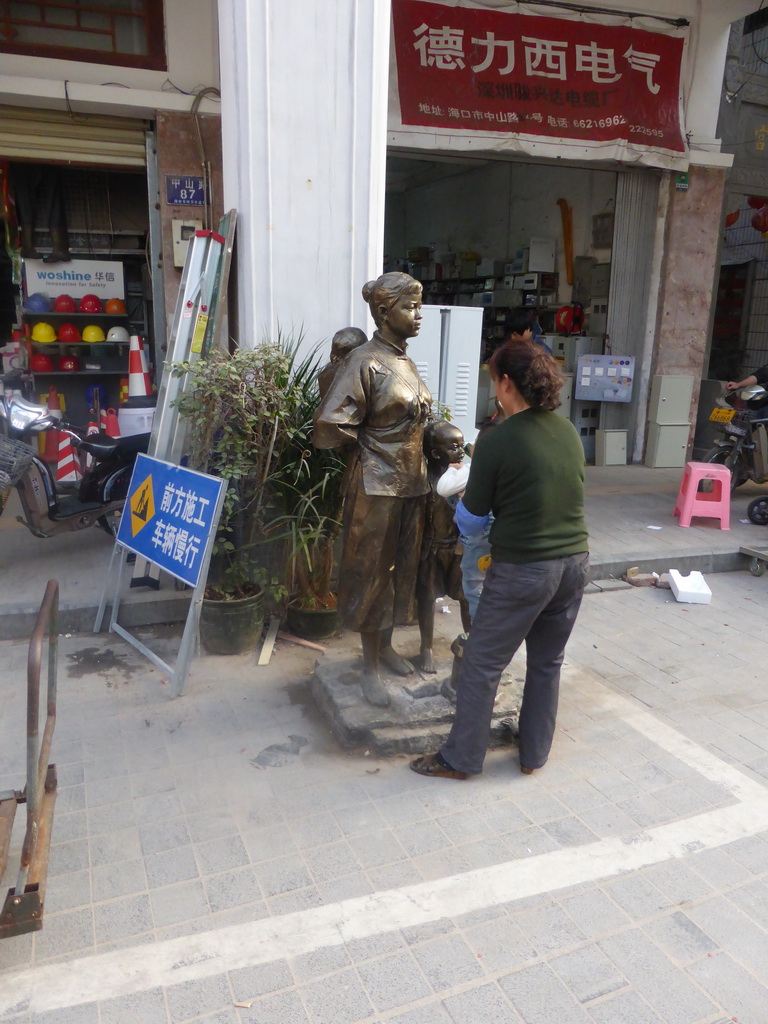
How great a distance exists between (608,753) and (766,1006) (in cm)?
130

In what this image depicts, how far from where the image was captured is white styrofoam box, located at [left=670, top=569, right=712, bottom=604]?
527cm

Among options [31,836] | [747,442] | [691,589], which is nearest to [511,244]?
[747,442]

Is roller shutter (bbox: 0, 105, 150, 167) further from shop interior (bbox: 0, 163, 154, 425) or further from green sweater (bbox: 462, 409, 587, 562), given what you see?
green sweater (bbox: 462, 409, 587, 562)

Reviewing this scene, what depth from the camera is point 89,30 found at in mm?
6371

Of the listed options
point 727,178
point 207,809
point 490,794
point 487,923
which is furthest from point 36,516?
point 727,178

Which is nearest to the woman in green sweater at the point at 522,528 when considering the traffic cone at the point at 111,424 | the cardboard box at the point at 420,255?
the traffic cone at the point at 111,424

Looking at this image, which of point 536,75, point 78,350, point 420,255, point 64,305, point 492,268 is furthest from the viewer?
point 420,255

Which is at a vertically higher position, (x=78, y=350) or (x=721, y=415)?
(x=78, y=350)

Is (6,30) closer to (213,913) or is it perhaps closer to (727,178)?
(213,913)

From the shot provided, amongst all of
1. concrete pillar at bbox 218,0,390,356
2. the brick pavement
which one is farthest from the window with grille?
the brick pavement

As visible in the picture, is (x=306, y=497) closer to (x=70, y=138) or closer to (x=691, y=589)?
(x=691, y=589)

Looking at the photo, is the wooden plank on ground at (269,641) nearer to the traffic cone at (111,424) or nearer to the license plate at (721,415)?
the traffic cone at (111,424)

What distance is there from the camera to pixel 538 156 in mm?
7703

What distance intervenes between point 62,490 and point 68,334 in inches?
128
